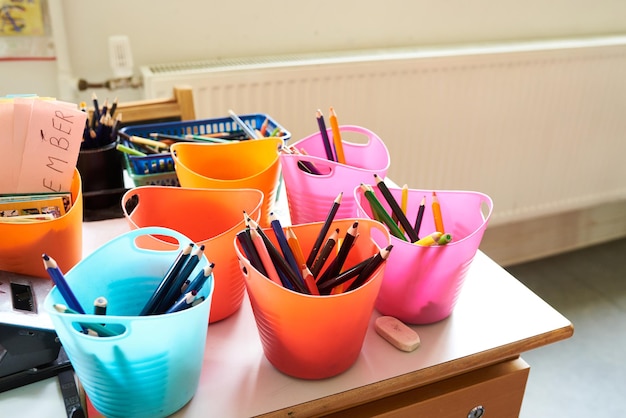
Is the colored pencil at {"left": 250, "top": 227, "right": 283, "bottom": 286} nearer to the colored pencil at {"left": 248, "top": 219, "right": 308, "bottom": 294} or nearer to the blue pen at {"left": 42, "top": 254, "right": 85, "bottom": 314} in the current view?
the colored pencil at {"left": 248, "top": 219, "right": 308, "bottom": 294}

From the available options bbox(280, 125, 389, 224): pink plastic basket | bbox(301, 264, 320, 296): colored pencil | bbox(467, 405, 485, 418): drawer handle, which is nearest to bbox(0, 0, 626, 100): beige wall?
bbox(280, 125, 389, 224): pink plastic basket

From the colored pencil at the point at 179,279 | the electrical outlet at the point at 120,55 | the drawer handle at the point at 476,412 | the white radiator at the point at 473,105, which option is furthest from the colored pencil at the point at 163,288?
the electrical outlet at the point at 120,55

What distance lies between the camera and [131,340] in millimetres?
502

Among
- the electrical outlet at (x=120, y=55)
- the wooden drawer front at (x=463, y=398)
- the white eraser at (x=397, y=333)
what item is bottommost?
the wooden drawer front at (x=463, y=398)

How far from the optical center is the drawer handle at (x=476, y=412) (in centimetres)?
69

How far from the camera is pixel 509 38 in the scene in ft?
6.34

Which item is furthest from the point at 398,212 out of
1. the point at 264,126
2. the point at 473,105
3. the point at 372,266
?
the point at 473,105

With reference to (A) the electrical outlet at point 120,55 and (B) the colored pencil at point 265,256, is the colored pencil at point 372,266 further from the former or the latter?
(A) the electrical outlet at point 120,55

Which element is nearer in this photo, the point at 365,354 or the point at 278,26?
the point at 365,354

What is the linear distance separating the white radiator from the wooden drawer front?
1032 mm

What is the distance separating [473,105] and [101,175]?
1.24m

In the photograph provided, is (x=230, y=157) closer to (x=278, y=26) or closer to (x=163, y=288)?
(x=163, y=288)

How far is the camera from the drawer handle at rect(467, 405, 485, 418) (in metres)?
0.69

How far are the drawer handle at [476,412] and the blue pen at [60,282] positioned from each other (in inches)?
18.3
